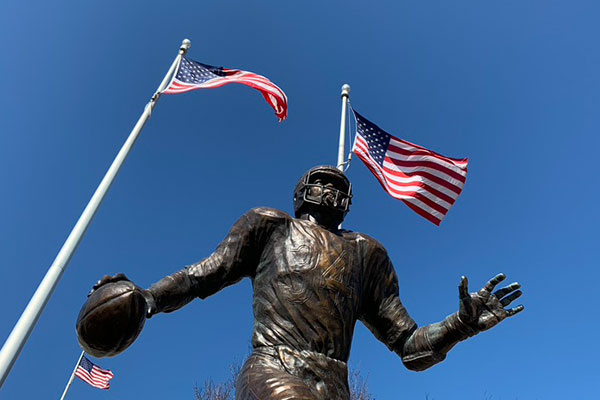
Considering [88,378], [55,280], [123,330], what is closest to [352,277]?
[123,330]

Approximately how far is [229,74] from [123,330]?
7137 mm

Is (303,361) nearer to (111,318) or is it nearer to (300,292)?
(300,292)

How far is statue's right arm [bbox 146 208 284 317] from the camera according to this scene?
10.5ft

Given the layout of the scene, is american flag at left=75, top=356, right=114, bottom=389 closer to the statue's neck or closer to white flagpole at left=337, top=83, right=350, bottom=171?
white flagpole at left=337, top=83, right=350, bottom=171

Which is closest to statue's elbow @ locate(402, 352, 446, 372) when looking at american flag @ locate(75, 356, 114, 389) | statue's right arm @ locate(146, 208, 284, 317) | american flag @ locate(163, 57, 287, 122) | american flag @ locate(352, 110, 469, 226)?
statue's right arm @ locate(146, 208, 284, 317)

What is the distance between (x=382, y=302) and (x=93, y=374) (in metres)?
15.4

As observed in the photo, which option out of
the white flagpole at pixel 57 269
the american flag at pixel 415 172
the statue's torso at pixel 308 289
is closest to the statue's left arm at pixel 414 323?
the statue's torso at pixel 308 289

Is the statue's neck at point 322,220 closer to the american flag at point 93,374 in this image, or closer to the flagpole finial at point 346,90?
the flagpole finial at point 346,90

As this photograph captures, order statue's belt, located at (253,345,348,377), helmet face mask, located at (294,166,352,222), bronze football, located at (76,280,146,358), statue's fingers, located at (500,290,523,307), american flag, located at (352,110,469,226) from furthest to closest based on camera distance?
american flag, located at (352,110,469,226) < helmet face mask, located at (294,166,352,222) < statue's fingers, located at (500,290,523,307) < statue's belt, located at (253,345,348,377) < bronze football, located at (76,280,146,358)

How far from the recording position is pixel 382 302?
12.3ft

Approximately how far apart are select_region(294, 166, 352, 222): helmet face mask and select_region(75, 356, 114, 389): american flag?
570 inches

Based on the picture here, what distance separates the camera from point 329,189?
12.8ft

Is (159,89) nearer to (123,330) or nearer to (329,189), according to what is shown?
(329,189)

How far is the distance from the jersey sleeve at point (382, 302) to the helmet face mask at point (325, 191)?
353 mm
